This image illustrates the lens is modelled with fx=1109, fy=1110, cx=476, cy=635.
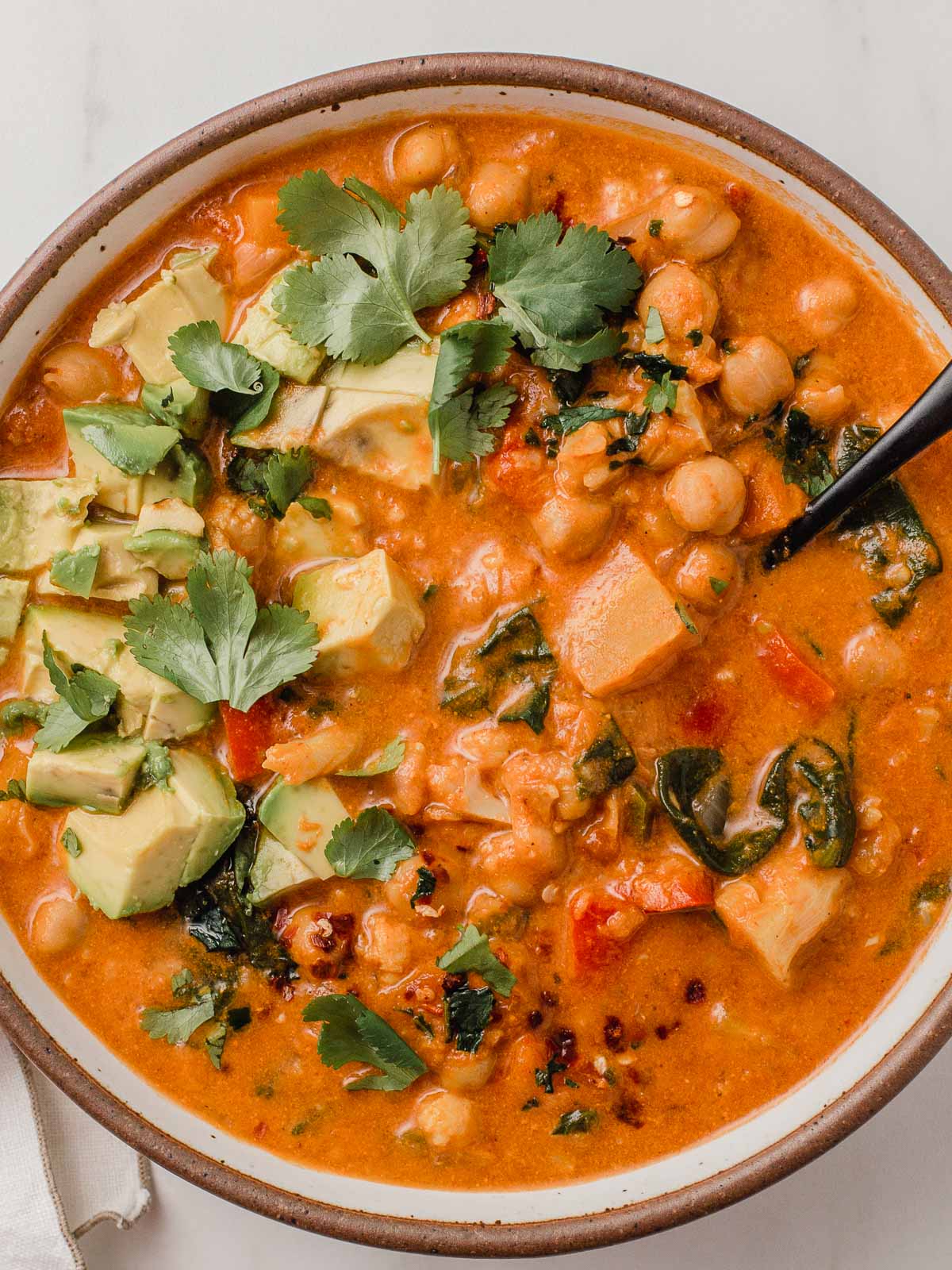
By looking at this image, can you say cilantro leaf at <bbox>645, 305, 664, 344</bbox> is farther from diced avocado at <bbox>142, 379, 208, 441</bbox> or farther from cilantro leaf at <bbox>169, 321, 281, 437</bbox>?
diced avocado at <bbox>142, 379, 208, 441</bbox>

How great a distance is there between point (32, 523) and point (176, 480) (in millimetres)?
Result: 499

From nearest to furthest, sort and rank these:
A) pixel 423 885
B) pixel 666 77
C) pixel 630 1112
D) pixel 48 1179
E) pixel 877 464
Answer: pixel 877 464 < pixel 423 885 < pixel 630 1112 < pixel 48 1179 < pixel 666 77

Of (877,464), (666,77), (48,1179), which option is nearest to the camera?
(877,464)

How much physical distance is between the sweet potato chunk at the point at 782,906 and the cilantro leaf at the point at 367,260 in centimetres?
202

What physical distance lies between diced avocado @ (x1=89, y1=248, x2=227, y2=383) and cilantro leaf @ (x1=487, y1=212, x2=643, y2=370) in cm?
94

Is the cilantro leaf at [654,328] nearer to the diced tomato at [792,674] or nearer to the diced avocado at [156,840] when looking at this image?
the diced tomato at [792,674]

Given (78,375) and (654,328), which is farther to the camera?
(78,375)

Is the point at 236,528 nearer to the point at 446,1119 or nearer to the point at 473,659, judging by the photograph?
the point at 473,659

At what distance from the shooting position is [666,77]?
4070 mm

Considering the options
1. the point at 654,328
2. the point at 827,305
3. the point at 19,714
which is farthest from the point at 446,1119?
the point at 827,305

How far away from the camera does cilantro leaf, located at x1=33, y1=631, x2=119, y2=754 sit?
11.2 ft

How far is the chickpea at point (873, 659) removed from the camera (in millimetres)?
3574

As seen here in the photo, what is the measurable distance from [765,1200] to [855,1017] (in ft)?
3.12

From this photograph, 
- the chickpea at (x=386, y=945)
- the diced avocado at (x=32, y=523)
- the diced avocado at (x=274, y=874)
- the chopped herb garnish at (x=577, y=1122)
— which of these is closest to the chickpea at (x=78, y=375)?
the diced avocado at (x=32, y=523)
